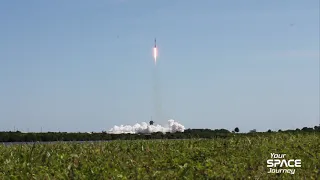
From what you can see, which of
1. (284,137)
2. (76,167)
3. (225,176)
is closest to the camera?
(225,176)

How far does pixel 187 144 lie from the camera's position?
21359 millimetres

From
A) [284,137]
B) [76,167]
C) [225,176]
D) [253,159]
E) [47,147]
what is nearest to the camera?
[225,176]

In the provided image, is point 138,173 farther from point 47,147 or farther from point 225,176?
point 47,147

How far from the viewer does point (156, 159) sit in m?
17.8

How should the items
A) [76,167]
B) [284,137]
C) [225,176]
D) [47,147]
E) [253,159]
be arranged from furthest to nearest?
[284,137] → [47,147] → [253,159] → [76,167] → [225,176]

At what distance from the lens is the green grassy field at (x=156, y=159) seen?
15.4 meters

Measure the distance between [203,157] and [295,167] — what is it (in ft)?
9.85

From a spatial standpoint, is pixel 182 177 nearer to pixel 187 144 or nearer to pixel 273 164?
pixel 273 164

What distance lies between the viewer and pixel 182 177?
15125mm

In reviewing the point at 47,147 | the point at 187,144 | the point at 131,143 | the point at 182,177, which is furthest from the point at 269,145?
the point at 47,147

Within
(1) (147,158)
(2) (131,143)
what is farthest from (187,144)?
(1) (147,158)

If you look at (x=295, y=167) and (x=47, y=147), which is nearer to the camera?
(x=295, y=167)

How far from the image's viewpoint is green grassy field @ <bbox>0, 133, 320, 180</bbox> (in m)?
15.4

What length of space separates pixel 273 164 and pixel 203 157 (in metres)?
2.38
